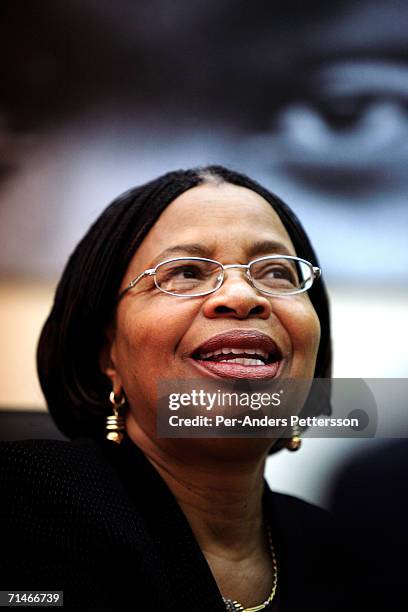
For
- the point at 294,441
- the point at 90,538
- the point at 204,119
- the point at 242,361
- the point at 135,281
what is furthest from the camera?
the point at 204,119

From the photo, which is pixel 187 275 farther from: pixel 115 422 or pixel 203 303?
pixel 115 422

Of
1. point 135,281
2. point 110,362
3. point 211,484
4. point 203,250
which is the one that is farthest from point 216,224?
point 211,484

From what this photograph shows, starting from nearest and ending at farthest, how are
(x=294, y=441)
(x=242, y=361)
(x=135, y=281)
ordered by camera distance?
1. (x=242, y=361)
2. (x=135, y=281)
3. (x=294, y=441)

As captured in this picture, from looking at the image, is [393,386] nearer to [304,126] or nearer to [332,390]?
[332,390]

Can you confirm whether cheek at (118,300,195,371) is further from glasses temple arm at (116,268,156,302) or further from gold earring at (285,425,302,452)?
gold earring at (285,425,302,452)

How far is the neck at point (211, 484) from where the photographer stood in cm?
95

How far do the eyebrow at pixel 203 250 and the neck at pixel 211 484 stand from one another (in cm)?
28

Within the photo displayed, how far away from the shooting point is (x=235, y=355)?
0.90m

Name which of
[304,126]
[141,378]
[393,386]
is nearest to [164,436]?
[141,378]

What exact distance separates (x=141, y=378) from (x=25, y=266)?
0.65 metres

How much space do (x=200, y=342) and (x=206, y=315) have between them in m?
0.04

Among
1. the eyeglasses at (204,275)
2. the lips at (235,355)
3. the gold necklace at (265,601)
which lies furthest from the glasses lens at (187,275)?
the gold necklace at (265,601)

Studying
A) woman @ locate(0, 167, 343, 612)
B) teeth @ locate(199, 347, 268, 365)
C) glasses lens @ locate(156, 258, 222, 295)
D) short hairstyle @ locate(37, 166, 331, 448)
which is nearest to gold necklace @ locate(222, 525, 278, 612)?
woman @ locate(0, 167, 343, 612)

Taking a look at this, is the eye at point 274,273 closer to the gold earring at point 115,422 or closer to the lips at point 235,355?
the lips at point 235,355
